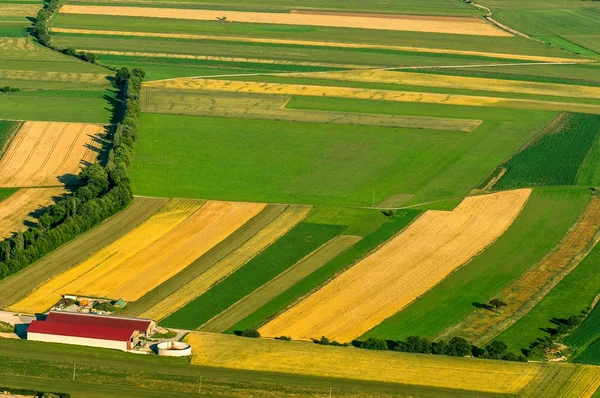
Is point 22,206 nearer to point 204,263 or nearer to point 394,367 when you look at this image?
point 204,263

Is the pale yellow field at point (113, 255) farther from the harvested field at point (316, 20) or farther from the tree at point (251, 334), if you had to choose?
the harvested field at point (316, 20)

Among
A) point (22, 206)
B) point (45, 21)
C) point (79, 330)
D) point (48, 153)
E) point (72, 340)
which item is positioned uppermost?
point (45, 21)

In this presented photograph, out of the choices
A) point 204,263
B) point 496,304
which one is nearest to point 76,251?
point 204,263

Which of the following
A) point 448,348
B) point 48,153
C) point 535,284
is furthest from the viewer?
point 48,153

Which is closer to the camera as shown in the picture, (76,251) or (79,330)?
(79,330)

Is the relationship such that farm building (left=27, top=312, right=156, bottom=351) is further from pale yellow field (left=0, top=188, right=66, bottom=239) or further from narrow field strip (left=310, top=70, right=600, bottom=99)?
narrow field strip (left=310, top=70, right=600, bottom=99)

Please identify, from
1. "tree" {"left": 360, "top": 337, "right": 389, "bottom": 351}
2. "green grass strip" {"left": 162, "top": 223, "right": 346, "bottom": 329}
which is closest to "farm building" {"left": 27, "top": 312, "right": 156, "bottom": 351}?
"green grass strip" {"left": 162, "top": 223, "right": 346, "bottom": 329}
